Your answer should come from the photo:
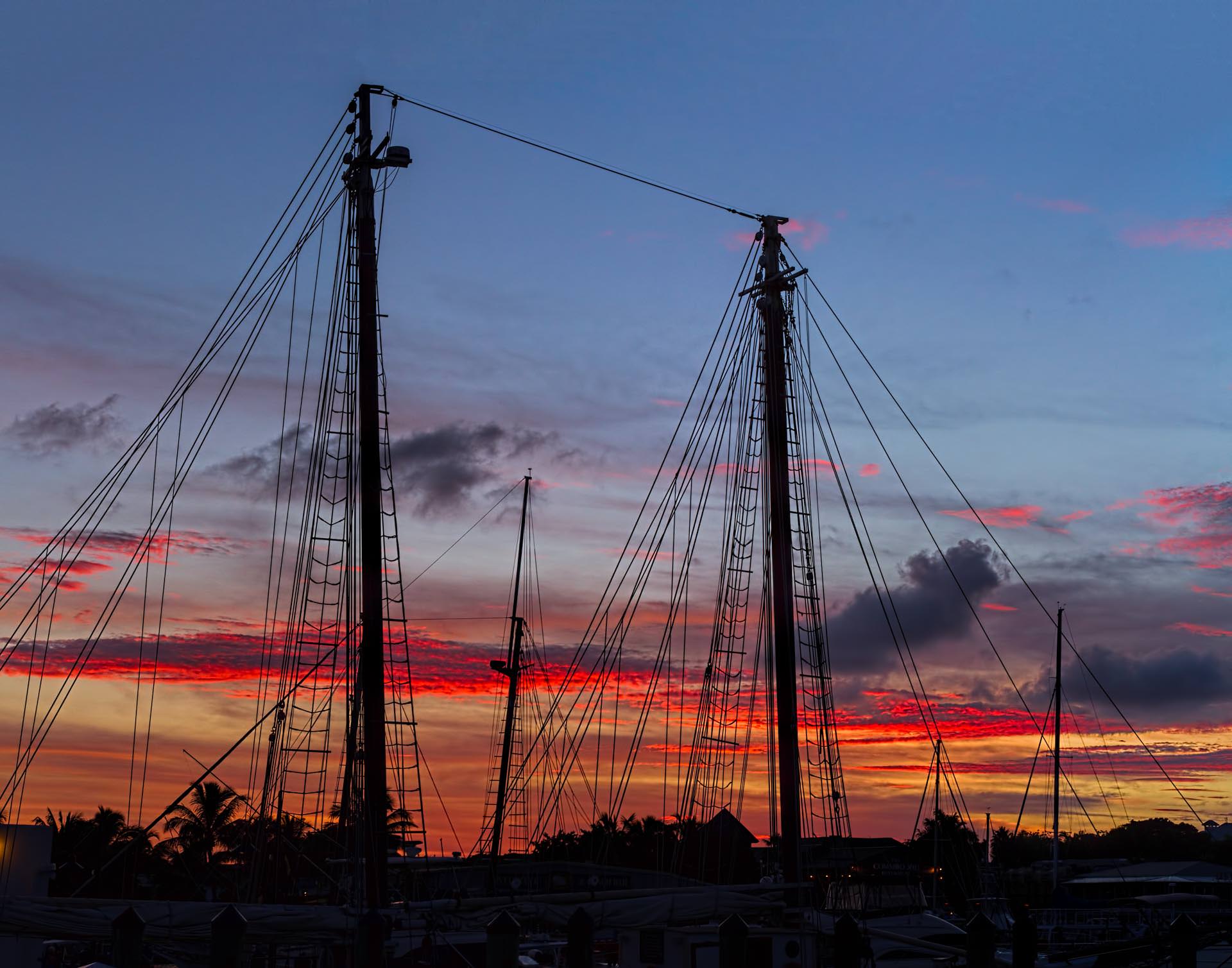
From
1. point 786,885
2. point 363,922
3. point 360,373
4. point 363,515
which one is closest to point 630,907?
point 786,885

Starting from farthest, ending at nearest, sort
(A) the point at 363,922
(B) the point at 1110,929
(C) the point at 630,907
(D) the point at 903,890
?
(B) the point at 1110,929 → (D) the point at 903,890 → (C) the point at 630,907 → (A) the point at 363,922

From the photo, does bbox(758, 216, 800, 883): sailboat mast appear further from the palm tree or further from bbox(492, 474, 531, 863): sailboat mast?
the palm tree

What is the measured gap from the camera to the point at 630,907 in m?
26.8

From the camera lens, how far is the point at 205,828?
3391 inches

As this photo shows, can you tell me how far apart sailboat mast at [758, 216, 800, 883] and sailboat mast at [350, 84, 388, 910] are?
10669mm

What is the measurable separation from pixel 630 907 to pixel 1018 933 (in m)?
9.02

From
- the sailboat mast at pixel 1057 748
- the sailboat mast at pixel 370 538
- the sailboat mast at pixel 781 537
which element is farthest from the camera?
the sailboat mast at pixel 1057 748

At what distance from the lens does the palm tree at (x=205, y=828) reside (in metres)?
Answer: 82.6

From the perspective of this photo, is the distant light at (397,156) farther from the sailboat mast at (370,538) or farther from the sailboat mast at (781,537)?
the sailboat mast at (781,537)

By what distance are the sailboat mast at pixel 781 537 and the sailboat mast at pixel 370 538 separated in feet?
35.0

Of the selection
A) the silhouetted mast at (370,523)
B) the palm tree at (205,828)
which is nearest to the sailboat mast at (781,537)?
the silhouetted mast at (370,523)

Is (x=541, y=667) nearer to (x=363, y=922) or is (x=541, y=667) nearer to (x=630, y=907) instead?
(x=630, y=907)

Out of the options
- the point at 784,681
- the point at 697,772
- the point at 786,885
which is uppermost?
the point at 784,681

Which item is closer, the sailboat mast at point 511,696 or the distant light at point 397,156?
the distant light at point 397,156
